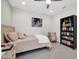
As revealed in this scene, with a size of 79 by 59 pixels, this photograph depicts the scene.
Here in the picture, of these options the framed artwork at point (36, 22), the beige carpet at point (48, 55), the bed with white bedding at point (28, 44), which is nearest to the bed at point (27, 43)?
the bed with white bedding at point (28, 44)

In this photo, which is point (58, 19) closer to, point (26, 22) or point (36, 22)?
point (36, 22)

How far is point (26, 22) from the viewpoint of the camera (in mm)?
5793

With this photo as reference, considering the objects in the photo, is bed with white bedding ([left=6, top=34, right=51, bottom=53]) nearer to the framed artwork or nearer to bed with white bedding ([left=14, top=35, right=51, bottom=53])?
bed with white bedding ([left=14, top=35, right=51, bottom=53])

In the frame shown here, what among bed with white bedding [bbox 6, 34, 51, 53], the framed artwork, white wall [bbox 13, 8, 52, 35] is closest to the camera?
bed with white bedding [bbox 6, 34, 51, 53]

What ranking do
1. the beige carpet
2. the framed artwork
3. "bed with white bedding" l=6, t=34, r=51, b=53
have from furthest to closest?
the framed artwork
the beige carpet
"bed with white bedding" l=6, t=34, r=51, b=53

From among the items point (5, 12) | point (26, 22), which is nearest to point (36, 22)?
point (26, 22)

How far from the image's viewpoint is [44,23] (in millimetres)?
6918

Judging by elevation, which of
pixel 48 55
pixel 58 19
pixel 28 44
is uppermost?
pixel 58 19

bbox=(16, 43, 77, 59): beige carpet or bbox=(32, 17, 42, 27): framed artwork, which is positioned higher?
bbox=(32, 17, 42, 27): framed artwork

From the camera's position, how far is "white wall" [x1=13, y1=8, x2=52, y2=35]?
530 cm

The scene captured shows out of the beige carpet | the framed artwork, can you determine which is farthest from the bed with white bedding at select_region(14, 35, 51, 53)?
the framed artwork

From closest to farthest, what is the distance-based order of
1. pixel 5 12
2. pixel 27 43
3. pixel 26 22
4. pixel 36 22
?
1. pixel 27 43
2. pixel 5 12
3. pixel 26 22
4. pixel 36 22

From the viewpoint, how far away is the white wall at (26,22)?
5.30 m

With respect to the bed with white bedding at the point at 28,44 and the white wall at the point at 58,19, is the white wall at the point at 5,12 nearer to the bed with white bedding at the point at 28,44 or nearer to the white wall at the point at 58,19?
the bed with white bedding at the point at 28,44
